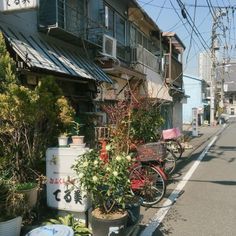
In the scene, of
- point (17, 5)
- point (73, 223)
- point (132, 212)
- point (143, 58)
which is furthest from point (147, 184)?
point (143, 58)

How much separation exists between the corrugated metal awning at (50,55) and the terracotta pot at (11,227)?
13.7 ft

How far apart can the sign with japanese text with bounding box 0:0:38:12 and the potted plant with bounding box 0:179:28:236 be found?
12.5ft

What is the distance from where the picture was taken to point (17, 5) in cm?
793

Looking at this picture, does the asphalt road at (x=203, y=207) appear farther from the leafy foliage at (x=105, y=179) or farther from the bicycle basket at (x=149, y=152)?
the leafy foliage at (x=105, y=179)

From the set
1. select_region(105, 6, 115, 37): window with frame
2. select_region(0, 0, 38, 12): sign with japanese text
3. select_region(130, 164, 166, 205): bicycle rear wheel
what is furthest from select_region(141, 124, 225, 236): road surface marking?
select_region(105, 6, 115, 37): window with frame

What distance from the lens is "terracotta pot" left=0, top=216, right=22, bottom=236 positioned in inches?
195

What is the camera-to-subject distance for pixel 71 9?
12.4 m

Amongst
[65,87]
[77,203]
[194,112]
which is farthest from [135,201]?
[194,112]

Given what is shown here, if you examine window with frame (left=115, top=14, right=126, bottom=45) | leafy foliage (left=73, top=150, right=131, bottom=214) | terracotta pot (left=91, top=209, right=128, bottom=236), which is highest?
window with frame (left=115, top=14, right=126, bottom=45)

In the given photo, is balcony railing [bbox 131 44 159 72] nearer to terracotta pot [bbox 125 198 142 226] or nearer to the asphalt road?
the asphalt road

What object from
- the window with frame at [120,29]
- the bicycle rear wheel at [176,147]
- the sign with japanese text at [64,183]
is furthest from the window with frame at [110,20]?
the sign with japanese text at [64,183]

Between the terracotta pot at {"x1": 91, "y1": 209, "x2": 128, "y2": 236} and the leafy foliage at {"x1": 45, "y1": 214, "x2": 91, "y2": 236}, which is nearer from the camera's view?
the terracotta pot at {"x1": 91, "y1": 209, "x2": 128, "y2": 236}

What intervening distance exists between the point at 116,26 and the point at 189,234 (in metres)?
12.6

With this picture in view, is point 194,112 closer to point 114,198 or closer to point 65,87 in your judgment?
point 65,87
